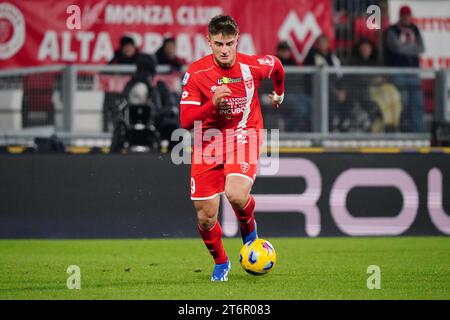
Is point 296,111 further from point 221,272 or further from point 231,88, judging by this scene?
point 221,272


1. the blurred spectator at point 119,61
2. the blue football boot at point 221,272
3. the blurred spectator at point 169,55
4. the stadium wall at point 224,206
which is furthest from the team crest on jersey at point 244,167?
the blurred spectator at point 169,55

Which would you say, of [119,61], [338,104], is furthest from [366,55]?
[119,61]

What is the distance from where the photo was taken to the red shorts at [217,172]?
11180mm

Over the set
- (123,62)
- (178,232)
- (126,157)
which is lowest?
(178,232)

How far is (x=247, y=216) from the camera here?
11.3 meters

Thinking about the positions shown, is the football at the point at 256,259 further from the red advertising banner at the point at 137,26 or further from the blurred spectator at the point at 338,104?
the red advertising banner at the point at 137,26

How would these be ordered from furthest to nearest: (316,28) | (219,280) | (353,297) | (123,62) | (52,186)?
1. (316,28)
2. (123,62)
3. (52,186)
4. (219,280)
5. (353,297)

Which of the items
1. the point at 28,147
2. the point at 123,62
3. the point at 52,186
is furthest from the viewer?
the point at 123,62

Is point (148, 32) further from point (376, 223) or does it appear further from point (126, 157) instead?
point (376, 223)

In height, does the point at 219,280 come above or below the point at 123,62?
below

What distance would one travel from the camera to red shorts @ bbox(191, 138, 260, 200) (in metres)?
11.2

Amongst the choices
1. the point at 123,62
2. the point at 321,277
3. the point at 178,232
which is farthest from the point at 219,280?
the point at 123,62

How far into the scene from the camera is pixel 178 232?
622 inches

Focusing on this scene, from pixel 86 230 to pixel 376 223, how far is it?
3.85 metres
